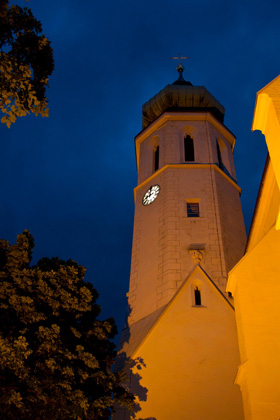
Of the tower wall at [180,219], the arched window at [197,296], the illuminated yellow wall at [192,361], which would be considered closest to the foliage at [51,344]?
the illuminated yellow wall at [192,361]

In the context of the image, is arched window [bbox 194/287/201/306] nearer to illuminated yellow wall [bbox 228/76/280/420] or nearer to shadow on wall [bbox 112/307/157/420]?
illuminated yellow wall [bbox 228/76/280/420]

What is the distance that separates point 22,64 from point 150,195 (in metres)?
14.2

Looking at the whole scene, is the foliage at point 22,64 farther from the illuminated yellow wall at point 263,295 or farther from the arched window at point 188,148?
the arched window at point 188,148

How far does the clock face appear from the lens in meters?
21.0

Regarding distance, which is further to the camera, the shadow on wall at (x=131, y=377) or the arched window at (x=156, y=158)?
the arched window at (x=156, y=158)

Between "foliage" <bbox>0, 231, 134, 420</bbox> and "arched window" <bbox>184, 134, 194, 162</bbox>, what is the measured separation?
1130 centimetres

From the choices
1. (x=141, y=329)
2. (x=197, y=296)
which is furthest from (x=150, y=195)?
(x=141, y=329)

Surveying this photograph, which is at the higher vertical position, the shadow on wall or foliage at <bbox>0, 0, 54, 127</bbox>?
foliage at <bbox>0, 0, 54, 127</bbox>

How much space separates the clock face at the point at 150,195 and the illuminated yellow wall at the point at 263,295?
Result: 7.34 m

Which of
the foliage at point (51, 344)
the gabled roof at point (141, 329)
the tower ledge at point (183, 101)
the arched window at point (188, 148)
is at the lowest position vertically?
the foliage at point (51, 344)

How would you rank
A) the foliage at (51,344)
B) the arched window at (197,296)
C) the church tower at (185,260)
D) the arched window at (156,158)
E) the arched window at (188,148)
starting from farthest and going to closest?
1. the arched window at (156,158)
2. the arched window at (188,148)
3. the arched window at (197,296)
4. the church tower at (185,260)
5. the foliage at (51,344)

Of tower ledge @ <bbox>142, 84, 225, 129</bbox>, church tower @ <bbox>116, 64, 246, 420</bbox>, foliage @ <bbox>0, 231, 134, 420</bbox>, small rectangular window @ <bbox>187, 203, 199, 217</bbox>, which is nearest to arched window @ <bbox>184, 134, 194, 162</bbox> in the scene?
church tower @ <bbox>116, 64, 246, 420</bbox>

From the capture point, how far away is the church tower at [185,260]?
13391 millimetres

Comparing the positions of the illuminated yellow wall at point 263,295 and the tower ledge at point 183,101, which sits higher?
the tower ledge at point 183,101
